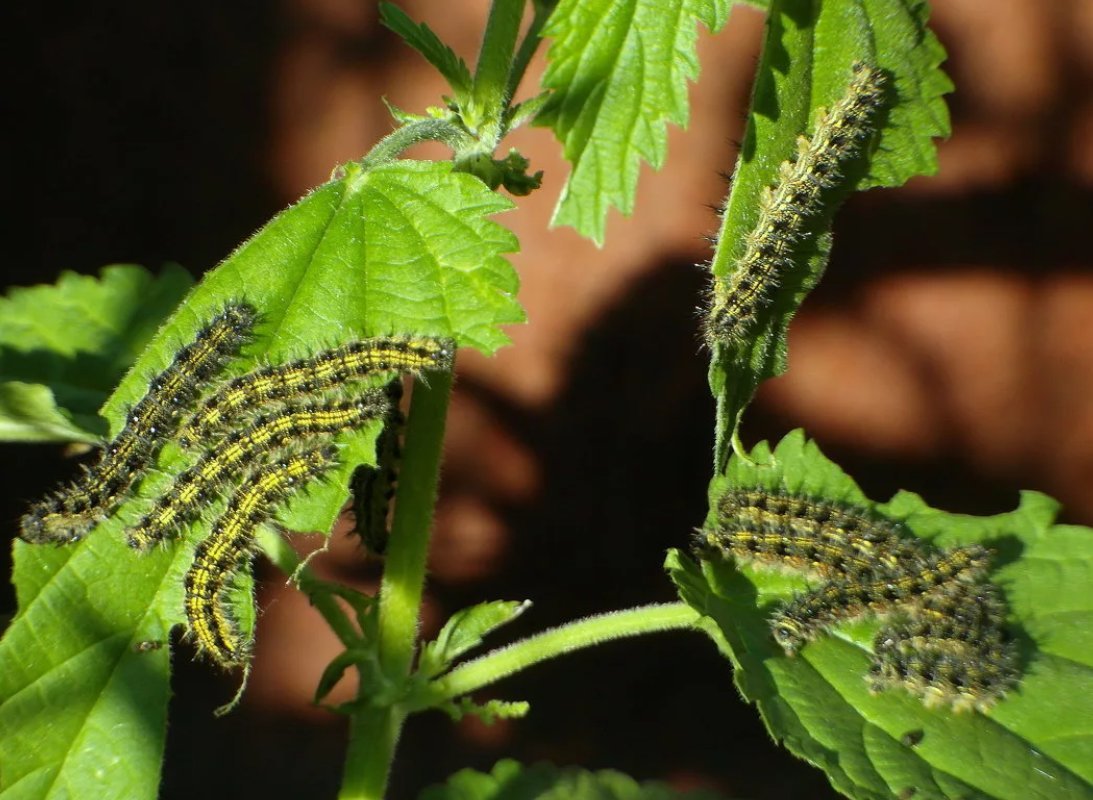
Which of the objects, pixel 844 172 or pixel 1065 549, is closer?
pixel 844 172

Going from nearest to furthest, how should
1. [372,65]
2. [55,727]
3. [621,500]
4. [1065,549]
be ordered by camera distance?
[55,727], [1065,549], [372,65], [621,500]

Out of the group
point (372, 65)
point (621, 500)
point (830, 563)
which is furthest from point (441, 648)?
point (372, 65)

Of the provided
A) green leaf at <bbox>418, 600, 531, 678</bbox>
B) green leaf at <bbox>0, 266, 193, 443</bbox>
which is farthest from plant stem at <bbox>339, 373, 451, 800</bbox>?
green leaf at <bbox>0, 266, 193, 443</bbox>

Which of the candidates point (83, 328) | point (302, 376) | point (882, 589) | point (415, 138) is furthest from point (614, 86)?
point (83, 328)

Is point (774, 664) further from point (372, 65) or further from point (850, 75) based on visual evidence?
point (372, 65)

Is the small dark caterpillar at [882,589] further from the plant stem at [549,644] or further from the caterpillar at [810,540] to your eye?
the plant stem at [549,644]

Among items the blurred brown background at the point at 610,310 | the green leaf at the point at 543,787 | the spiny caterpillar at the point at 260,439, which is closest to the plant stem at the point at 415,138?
the spiny caterpillar at the point at 260,439

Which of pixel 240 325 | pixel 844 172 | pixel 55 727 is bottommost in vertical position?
pixel 55 727
